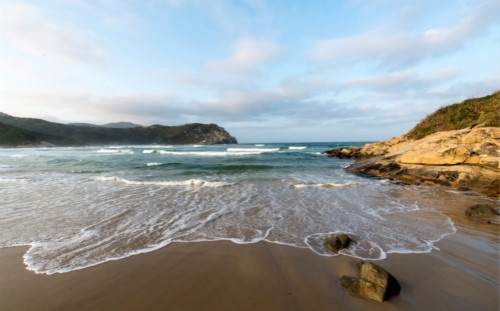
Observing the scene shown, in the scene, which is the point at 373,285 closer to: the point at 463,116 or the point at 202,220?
the point at 202,220

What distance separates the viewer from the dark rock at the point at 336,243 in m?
4.14

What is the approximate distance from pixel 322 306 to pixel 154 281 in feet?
7.33

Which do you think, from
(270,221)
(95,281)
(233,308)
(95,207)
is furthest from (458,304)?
(95,207)

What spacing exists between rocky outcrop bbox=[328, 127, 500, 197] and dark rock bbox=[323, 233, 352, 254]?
28.8 ft

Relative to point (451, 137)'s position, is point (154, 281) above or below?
below

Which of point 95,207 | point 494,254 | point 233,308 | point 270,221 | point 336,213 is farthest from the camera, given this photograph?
point 95,207

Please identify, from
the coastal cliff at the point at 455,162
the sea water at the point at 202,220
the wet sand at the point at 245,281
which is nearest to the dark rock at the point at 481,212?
the sea water at the point at 202,220

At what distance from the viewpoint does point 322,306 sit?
264 cm

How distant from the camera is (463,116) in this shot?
17844 mm

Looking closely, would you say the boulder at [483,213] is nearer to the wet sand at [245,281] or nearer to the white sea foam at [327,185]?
the wet sand at [245,281]

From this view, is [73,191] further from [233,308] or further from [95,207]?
[233,308]

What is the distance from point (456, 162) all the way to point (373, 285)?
12390 millimetres

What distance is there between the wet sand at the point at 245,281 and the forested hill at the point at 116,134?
100.0m

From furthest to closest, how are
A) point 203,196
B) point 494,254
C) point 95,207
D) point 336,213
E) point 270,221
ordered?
1. point 203,196
2. point 95,207
3. point 336,213
4. point 270,221
5. point 494,254
